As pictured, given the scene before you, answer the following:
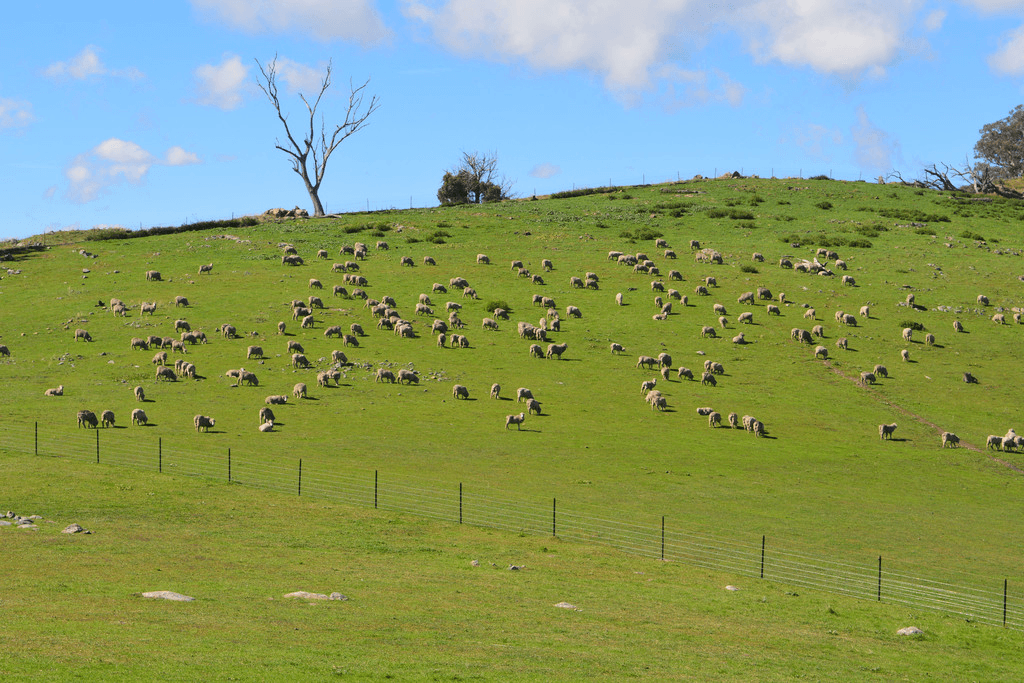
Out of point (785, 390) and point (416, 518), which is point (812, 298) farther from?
point (416, 518)

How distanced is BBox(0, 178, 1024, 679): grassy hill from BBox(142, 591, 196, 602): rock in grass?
237cm

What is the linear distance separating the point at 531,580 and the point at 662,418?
2869cm

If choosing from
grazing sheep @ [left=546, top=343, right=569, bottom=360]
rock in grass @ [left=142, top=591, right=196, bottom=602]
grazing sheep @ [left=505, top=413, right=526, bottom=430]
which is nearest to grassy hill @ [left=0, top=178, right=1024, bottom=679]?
grazing sheep @ [left=546, top=343, right=569, bottom=360]

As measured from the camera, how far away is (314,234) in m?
108

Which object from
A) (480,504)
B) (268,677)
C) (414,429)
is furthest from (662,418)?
(268,677)

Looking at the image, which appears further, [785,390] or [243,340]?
[243,340]

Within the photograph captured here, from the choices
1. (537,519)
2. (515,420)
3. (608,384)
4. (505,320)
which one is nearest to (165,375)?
(515,420)

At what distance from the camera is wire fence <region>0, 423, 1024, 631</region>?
31844mm

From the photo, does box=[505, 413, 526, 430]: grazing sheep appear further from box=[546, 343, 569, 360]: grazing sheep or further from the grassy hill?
box=[546, 343, 569, 360]: grazing sheep

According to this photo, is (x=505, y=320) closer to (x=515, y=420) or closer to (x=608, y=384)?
(x=608, y=384)

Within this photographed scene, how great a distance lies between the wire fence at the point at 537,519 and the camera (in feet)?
104

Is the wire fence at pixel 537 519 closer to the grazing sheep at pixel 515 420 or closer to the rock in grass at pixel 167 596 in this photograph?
the grazing sheep at pixel 515 420

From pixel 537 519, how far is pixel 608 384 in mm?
25692

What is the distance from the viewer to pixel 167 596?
943 inches
